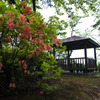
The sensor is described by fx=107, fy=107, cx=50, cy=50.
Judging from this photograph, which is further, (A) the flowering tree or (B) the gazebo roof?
(B) the gazebo roof

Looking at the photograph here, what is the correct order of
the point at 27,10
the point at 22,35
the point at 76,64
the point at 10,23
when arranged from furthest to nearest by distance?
1. the point at 76,64
2. the point at 27,10
3. the point at 22,35
4. the point at 10,23

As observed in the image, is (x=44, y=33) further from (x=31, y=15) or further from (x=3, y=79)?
(x=3, y=79)

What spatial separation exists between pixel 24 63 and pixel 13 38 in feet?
2.09

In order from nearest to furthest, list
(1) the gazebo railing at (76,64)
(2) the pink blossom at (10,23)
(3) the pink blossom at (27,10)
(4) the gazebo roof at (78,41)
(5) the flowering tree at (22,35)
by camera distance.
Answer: (2) the pink blossom at (10,23), (5) the flowering tree at (22,35), (3) the pink blossom at (27,10), (4) the gazebo roof at (78,41), (1) the gazebo railing at (76,64)

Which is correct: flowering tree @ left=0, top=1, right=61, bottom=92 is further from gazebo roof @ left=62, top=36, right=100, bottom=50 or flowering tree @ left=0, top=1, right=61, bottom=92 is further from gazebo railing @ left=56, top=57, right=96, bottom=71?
gazebo railing @ left=56, top=57, right=96, bottom=71

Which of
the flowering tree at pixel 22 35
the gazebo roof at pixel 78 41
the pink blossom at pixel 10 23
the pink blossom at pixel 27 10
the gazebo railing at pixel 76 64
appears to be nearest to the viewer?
the pink blossom at pixel 10 23

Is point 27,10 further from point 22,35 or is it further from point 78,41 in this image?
point 78,41

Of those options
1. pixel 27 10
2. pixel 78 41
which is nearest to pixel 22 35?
pixel 27 10

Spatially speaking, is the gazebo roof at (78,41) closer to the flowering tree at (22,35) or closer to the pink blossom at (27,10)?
the flowering tree at (22,35)

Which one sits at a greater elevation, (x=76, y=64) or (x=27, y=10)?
(x=27, y=10)

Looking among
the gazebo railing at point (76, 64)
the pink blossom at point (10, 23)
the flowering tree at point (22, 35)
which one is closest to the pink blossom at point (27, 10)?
the flowering tree at point (22, 35)

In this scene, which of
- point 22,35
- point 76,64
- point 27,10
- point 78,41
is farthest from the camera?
point 76,64

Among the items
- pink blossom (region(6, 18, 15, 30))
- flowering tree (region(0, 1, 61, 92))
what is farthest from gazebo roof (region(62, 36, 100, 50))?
pink blossom (region(6, 18, 15, 30))

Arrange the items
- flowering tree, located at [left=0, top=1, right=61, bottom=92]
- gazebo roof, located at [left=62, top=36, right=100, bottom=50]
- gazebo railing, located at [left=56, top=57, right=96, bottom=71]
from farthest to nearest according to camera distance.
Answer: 1. gazebo railing, located at [left=56, top=57, right=96, bottom=71]
2. gazebo roof, located at [left=62, top=36, right=100, bottom=50]
3. flowering tree, located at [left=0, top=1, right=61, bottom=92]
